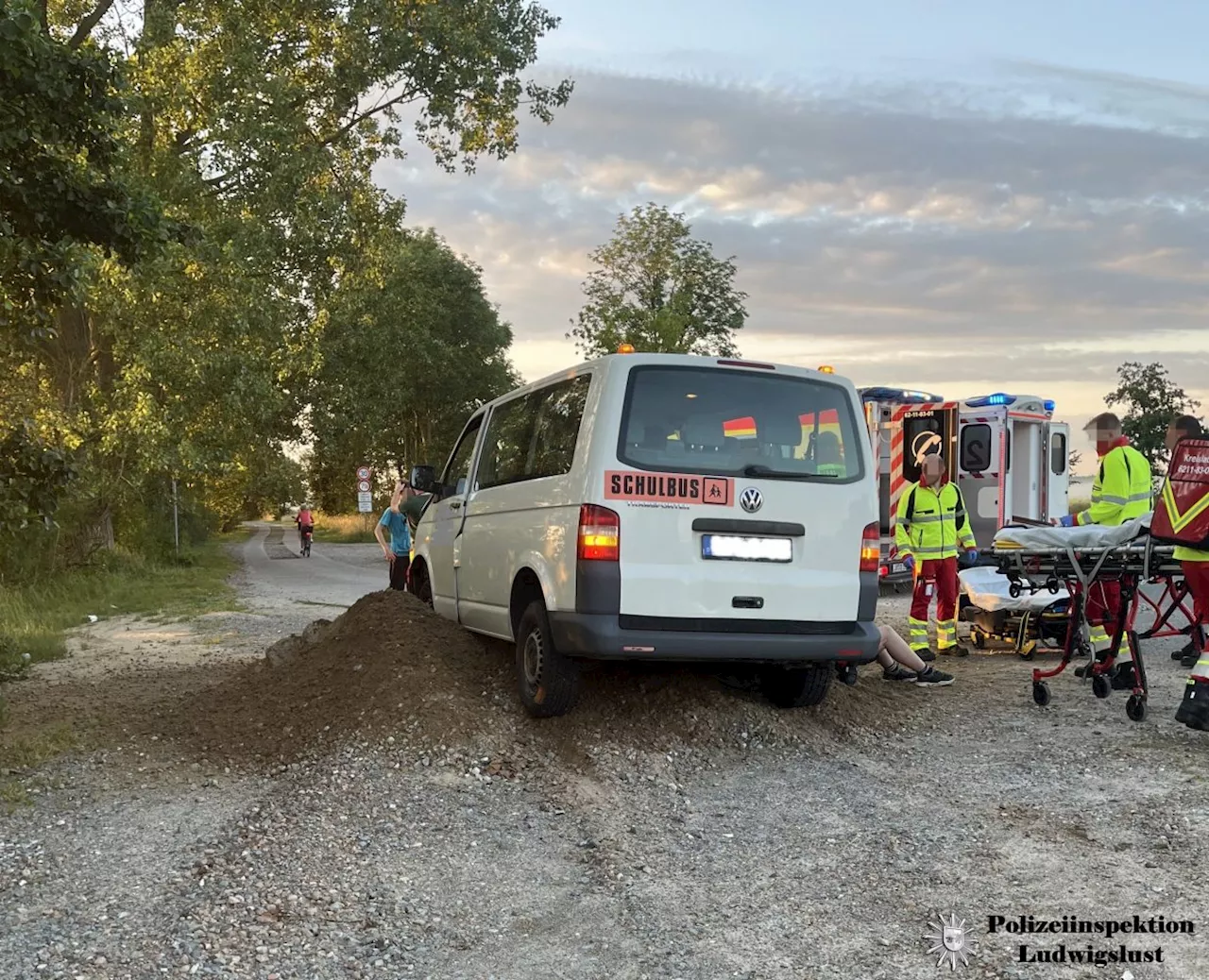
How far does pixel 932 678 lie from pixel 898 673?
25cm

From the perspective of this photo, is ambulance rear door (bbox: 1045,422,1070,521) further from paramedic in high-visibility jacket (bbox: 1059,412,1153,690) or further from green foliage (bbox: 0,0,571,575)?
green foliage (bbox: 0,0,571,575)

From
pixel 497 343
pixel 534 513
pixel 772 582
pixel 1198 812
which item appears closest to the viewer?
pixel 1198 812

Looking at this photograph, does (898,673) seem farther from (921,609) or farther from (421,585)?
(421,585)

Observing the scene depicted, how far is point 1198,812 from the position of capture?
194 inches

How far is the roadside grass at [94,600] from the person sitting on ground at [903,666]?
278 inches

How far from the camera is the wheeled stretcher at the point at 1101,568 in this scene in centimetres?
685

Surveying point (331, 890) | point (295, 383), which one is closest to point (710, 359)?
point (331, 890)

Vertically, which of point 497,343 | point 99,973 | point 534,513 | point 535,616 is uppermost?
point 497,343

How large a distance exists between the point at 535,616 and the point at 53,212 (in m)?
4.02

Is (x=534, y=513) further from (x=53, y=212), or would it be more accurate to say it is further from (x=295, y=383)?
(x=295, y=383)

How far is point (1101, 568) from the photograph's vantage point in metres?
7.16

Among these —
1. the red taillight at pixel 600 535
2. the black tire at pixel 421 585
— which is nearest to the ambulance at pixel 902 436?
the black tire at pixel 421 585

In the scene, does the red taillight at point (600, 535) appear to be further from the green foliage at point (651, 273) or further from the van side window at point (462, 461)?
the green foliage at point (651, 273)

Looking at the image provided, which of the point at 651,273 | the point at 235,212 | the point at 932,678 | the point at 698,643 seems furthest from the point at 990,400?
the point at 651,273
